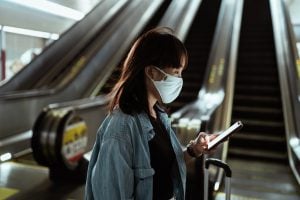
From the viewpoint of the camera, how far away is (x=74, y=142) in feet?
14.6

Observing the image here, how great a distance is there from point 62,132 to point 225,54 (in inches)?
162

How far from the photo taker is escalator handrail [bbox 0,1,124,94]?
6797mm

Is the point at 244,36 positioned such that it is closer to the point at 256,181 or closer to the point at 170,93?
the point at 256,181

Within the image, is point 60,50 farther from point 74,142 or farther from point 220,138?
point 220,138

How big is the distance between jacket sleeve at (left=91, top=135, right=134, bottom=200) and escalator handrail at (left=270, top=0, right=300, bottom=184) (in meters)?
3.88

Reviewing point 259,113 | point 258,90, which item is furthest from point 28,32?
point 259,113

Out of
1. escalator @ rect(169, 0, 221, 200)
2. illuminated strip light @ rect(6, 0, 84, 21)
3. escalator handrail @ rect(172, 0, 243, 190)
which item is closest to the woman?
escalator handrail @ rect(172, 0, 243, 190)

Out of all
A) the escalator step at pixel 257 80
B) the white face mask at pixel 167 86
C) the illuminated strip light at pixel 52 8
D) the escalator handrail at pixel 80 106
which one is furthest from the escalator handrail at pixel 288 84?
the illuminated strip light at pixel 52 8

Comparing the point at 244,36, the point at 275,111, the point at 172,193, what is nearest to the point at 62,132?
the point at 172,193

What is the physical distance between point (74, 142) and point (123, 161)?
339 cm

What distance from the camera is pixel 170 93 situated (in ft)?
4.60

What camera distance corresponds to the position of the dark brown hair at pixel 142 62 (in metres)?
1.29

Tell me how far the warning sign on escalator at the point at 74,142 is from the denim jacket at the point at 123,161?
10.0ft

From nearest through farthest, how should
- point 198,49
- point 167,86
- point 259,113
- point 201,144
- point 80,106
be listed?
point 167,86 → point 201,144 → point 80,106 → point 259,113 → point 198,49
